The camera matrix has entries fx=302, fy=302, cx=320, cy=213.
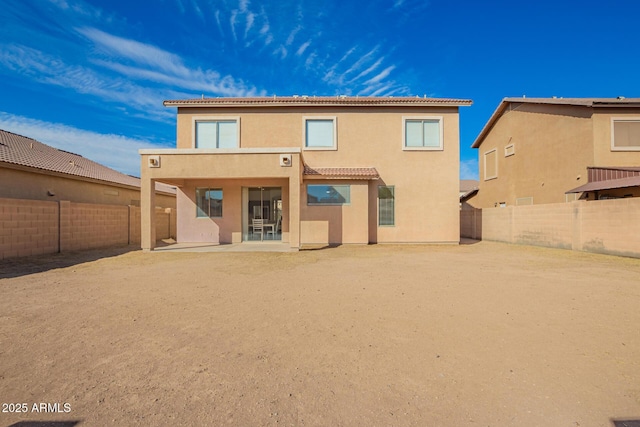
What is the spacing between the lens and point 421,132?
14891 mm

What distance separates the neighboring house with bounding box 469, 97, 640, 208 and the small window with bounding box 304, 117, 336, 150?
11829 mm

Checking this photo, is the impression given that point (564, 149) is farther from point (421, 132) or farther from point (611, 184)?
point (421, 132)

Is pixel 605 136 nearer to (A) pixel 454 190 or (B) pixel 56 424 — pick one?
(A) pixel 454 190

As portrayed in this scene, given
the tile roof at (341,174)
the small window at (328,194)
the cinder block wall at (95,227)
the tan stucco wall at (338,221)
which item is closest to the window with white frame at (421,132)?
the tile roof at (341,174)

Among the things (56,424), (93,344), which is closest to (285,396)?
(56,424)

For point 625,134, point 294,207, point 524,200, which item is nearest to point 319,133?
point 294,207

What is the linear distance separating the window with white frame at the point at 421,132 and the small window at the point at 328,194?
3.94 m

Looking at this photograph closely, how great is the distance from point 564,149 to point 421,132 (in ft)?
27.3

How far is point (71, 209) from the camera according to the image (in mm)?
12031

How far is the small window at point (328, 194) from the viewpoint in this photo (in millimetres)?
14078

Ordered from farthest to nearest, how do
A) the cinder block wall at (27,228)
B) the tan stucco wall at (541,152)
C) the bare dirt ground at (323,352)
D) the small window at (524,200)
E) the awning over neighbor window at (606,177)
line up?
the small window at (524,200)
the tan stucco wall at (541,152)
the awning over neighbor window at (606,177)
the cinder block wall at (27,228)
the bare dirt ground at (323,352)

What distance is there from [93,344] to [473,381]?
4.09 metres

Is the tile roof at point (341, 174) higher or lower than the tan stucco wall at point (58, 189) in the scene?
higher

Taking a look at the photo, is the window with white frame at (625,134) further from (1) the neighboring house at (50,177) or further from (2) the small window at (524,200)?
(1) the neighboring house at (50,177)
